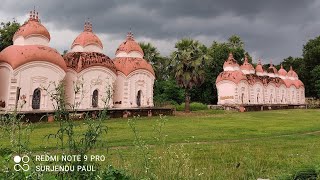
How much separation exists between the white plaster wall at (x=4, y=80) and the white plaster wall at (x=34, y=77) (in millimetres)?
728

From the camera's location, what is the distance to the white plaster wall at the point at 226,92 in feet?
145

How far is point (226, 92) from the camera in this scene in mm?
44938

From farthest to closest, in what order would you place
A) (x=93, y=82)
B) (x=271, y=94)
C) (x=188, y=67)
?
1. (x=271, y=94)
2. (x=188, y=67)
3. (x=93, y=82)

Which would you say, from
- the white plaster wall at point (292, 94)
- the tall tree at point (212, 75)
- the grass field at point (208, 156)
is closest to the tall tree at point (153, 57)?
the tall tree at point (212, 75)

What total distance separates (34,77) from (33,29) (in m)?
3.72

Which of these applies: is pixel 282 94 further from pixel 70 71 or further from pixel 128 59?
pixel 70 71

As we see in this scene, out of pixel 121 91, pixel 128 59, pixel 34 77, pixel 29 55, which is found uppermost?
pixel 128 59

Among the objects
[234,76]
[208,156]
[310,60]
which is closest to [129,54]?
[234,76]

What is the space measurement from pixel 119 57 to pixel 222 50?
25.4 meters

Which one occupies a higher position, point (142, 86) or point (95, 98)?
point (142, 86)

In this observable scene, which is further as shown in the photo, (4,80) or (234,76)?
(234,76)

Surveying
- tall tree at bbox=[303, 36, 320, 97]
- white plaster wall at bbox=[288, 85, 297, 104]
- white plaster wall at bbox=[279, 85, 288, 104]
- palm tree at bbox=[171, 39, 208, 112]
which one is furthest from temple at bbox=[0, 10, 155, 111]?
tall tree at bbox=[303, 36, 320, 97]

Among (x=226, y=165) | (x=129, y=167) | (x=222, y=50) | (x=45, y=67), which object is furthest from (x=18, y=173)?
(x=222, y=50)

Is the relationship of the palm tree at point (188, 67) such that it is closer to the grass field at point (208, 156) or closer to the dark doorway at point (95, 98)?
the dark doorway at point (95, 98)
